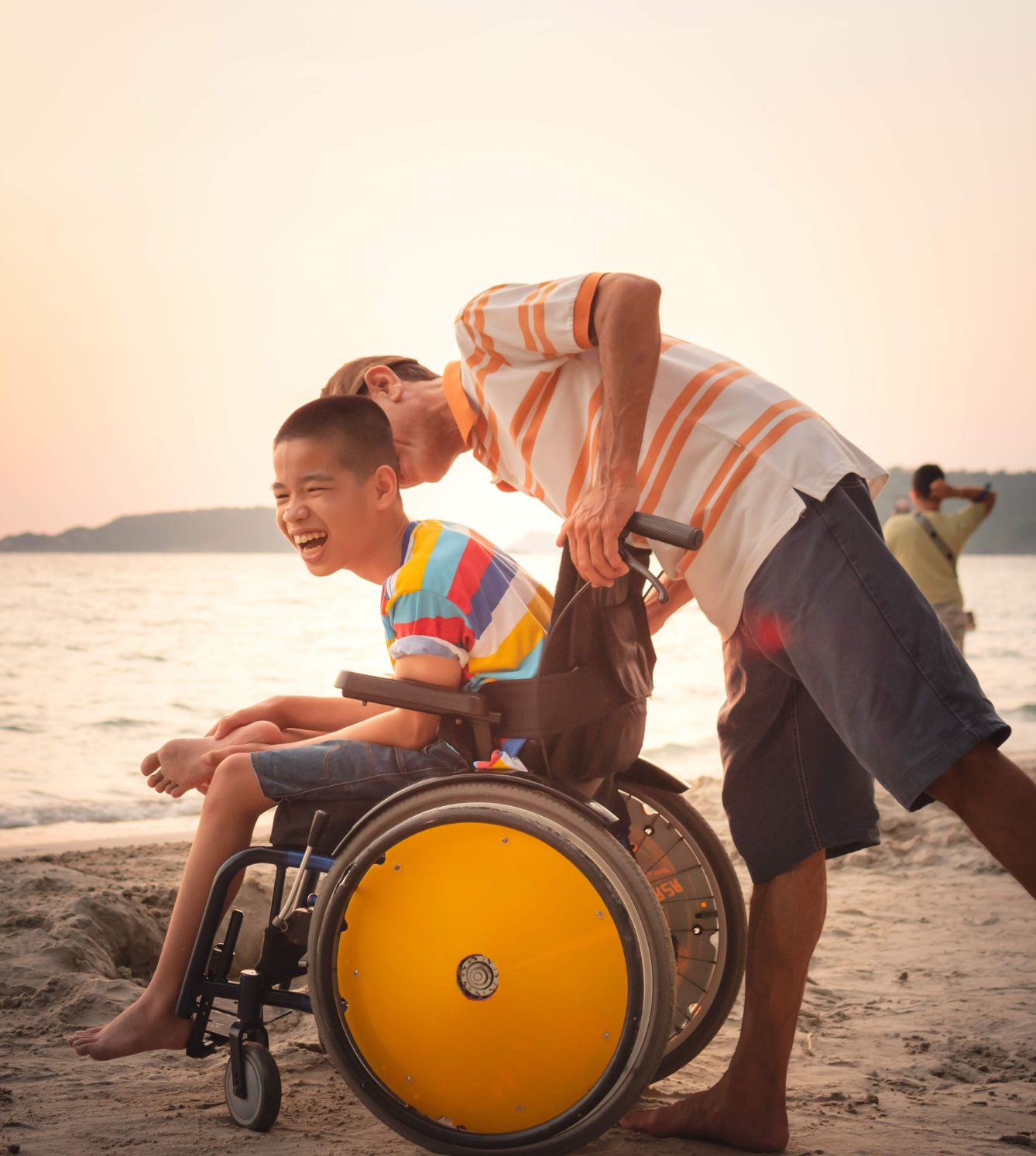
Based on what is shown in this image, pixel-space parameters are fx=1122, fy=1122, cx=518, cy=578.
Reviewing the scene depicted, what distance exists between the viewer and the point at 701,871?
2201mm

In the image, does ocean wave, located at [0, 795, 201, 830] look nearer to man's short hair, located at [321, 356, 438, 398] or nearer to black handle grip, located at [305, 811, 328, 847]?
man's short hair, located at [321, 356, 438, 398]

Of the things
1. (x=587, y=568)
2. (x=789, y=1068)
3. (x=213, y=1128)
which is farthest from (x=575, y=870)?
(x=789, y=1068)

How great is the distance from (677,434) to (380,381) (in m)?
0.75

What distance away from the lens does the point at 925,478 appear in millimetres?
7465

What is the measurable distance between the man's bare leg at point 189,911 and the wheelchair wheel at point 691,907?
2.39 ft

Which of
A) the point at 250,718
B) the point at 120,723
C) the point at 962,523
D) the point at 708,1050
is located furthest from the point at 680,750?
the point at 250,718

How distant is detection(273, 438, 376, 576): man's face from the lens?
6.98 ft

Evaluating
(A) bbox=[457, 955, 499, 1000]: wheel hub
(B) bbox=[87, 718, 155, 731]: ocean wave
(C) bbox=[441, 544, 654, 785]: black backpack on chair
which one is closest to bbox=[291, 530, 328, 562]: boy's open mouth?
(C) bbox=[441, 544, 654, 785]: black backpack on chair

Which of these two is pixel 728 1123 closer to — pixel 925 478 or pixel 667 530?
pixel 667 530

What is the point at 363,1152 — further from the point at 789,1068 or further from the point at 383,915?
the point at 789,1068

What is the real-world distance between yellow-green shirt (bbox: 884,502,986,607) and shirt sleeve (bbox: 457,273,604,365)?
5674mm

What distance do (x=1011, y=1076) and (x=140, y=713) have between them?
28.7ft

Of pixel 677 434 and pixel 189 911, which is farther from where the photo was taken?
pixel 189 911

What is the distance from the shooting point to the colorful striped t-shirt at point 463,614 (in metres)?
1.93
